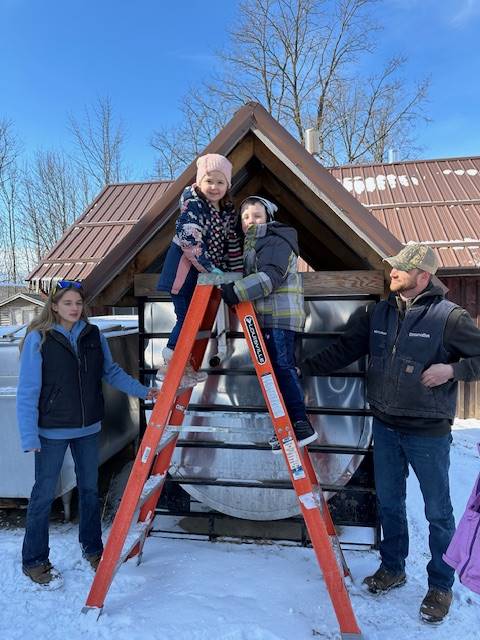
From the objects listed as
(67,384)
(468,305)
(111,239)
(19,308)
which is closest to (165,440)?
(67,384)

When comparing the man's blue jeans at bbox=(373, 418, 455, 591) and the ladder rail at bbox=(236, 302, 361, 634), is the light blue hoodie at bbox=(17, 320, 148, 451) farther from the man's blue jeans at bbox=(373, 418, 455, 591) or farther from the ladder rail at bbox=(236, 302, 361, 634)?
the man's blue jeans at bbox=(373, 418, 455, 591)

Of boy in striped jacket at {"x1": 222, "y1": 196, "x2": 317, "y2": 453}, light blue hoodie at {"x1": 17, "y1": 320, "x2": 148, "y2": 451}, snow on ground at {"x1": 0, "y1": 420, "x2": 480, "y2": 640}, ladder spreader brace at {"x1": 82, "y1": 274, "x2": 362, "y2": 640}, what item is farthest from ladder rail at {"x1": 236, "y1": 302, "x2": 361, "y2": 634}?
light blue hoodie at {"x1": 17, "y1": 320, "x2": 148, "y2": 451}

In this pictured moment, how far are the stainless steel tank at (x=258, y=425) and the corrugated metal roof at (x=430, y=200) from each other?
482 cm

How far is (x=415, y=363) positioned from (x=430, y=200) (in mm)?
7097

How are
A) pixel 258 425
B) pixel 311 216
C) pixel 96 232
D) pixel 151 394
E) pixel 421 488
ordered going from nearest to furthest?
pixel 421 488, pixel 151 394, pixel 258 425, pixel 311 216, pixel 96 232

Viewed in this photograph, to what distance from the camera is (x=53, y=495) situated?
3109 millimetres

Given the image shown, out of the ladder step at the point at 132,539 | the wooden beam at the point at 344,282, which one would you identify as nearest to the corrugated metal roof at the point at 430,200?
the wooden beam at the point at 344,282

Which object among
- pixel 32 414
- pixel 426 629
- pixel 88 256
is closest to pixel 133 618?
pixel 32 414

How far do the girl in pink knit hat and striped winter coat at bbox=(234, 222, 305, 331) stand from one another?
0.18 metres

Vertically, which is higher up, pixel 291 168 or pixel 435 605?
pixel 291 168

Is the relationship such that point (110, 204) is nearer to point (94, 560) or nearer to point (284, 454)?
point (94, 560)

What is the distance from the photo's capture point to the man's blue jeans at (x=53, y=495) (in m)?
3.04

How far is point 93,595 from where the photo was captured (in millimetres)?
2670

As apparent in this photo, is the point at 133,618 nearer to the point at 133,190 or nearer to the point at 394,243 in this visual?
the point at 394,243
